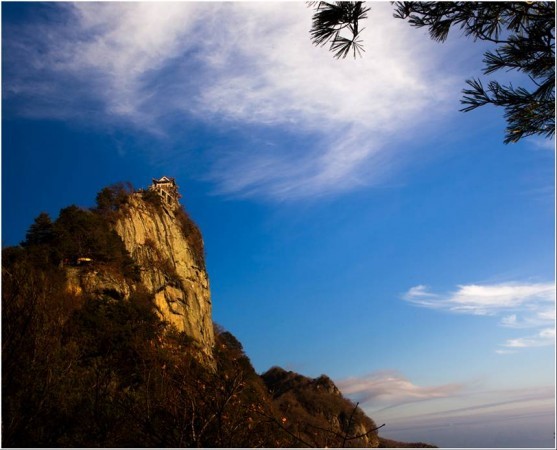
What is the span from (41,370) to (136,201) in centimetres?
2553

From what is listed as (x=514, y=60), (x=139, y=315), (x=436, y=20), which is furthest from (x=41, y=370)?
(x=139, y=315)

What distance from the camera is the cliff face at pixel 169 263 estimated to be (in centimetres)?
2645

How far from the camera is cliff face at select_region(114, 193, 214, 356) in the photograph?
Result: 2645 centimetres

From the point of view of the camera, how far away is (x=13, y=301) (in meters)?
A: 4.97

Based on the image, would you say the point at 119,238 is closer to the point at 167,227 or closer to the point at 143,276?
the point at 143,276

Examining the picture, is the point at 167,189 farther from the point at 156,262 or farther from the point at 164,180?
the point at 156,262

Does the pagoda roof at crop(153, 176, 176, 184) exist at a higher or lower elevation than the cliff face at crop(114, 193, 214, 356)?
higher

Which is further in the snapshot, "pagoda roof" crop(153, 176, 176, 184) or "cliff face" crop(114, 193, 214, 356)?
"pagoda roof" crop(153, 176, 176, 184)

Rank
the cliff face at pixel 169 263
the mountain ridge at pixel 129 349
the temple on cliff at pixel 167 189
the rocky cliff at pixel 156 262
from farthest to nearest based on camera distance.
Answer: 1. the temple on cliff at pixel 167 189
2. the cliff face at pixel 169 263
3. the rocky cliff at pixel 156 262
4. the mountain ridge at pixel 129 349

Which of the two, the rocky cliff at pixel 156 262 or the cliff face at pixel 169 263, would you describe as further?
the cliff face at pixel 169 263

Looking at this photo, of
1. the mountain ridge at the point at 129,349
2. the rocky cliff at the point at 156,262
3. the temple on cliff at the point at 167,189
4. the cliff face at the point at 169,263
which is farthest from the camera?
the temple on cliff at the point at 167,189

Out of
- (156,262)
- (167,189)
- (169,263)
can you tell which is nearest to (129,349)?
(156,262)

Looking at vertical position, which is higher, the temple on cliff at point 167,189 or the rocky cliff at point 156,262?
the temple on cliff at point 167,189

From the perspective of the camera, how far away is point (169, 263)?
2986cm
